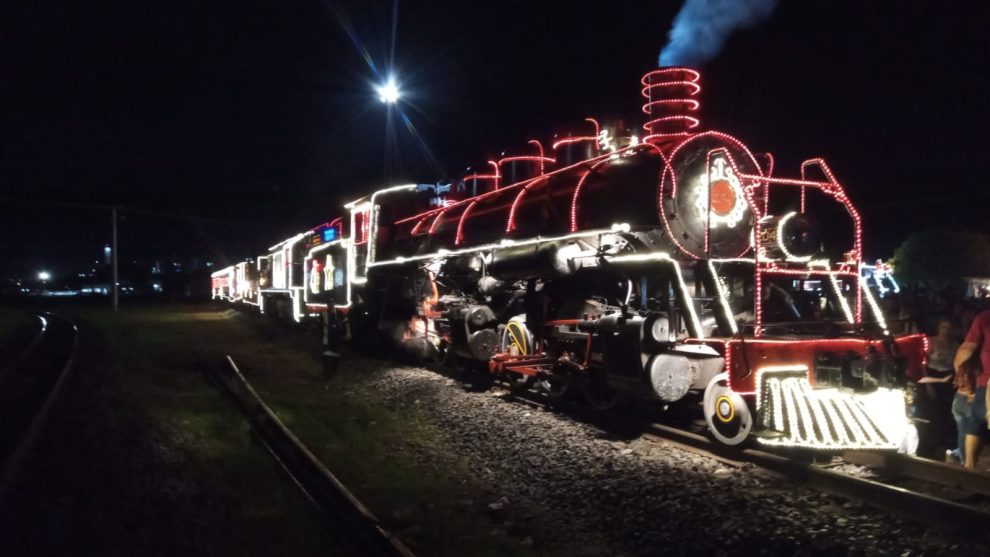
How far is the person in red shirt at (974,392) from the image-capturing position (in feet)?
19.3

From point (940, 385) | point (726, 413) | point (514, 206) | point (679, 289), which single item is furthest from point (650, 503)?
point (514, 206)

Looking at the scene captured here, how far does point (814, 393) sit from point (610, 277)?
2705 mm

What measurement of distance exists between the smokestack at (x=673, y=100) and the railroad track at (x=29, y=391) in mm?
7132

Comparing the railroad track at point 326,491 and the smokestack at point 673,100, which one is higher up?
the smokestack at point 673,100

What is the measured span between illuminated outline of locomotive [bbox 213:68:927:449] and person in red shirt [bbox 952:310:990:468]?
446mm

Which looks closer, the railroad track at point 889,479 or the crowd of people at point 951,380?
the railroad track at point 889,479

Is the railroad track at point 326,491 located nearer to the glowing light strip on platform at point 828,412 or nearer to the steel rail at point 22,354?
the glowing light strip on platform at point 828,412

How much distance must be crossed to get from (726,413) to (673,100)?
3.51m

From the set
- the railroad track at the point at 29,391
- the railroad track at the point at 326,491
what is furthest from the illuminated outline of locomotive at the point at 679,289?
the railroad track at the point at 29,391

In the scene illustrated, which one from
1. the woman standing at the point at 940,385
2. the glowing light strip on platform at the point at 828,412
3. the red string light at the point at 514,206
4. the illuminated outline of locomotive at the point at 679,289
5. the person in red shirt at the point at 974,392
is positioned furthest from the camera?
the red string light at the point at 514,206

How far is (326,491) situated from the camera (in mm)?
5922

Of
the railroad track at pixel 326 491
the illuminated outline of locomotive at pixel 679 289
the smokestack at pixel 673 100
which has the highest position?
the smokestack at pixel 673 100

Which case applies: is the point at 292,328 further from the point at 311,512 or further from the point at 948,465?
the point at 948,465

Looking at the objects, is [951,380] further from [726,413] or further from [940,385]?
[726,413]
